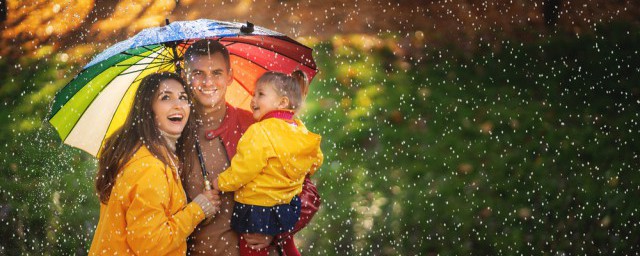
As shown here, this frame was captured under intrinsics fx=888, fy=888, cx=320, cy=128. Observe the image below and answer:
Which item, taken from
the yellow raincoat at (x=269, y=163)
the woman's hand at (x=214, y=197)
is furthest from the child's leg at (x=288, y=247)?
the woman's hand at (x=214, y=197)

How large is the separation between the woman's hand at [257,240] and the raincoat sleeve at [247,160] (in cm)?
23

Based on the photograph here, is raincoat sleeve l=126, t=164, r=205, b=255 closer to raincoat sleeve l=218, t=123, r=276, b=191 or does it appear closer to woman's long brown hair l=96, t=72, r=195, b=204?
woman's long brown hair l=96, t=72, r=195, b=204

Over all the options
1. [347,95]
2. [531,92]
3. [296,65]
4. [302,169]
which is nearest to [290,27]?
[347,95]

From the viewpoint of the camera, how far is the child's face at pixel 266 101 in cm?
405

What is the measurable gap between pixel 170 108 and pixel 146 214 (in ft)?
1.59

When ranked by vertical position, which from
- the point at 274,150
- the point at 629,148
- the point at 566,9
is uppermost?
the point at 566,9

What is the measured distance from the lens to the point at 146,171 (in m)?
3.72

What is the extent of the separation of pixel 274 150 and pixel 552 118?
4.56 metres

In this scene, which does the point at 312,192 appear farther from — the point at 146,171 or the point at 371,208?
the point at 371,208

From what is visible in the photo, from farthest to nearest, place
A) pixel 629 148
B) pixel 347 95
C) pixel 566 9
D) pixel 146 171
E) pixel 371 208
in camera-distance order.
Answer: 1. pixel 566 9
2. pixel 347 95
3. pixel 629 148
4. pixel 371 208
5. pixel 146 171

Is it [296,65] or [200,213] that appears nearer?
[200,213]

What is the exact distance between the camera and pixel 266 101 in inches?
159

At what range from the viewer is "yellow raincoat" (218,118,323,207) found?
3.84 metres

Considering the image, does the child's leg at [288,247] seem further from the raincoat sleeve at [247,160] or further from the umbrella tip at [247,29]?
the umbrella tip at [247,29]
